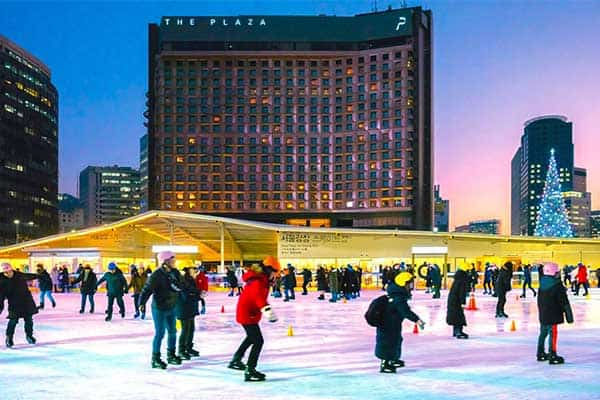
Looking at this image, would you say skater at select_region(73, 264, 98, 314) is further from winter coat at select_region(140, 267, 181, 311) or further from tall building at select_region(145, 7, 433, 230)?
tall building at select_region(145, 7, 433, 230)

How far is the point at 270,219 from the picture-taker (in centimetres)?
11512

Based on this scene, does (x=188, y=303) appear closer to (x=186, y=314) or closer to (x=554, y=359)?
(x=186, y=314)

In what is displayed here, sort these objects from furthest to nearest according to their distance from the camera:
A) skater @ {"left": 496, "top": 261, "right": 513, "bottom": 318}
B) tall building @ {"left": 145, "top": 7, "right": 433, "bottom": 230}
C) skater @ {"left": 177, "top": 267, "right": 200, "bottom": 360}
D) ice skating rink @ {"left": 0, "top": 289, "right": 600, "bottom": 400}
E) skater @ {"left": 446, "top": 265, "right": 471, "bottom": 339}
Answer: tall building @ {"left": 145, "top": 7, "right": 433, "bottom": 230}, skater @ {"left": 496, "top": 261, "right": 513, "bottom": 318}, skater @ {"left": 446, "top": 265, "right": 471, "bottom": 339}, skater @ {"left": 177, "top": 267, "right": 200, "bottom": 360}, ice skating rink @ {"left": 0, "top": 289, "right": 600, "bottom": 400}

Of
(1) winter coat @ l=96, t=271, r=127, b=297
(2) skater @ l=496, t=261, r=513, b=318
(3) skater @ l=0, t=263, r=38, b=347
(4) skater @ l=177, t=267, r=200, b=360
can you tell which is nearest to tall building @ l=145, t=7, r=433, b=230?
(2) skater @ l=496, t=261, r=513, b=318

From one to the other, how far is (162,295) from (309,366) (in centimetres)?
225

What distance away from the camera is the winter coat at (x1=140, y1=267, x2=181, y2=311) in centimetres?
940

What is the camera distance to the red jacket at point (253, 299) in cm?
848

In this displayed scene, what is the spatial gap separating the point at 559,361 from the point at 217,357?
16.2ft

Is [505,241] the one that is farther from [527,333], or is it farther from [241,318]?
[241,318]

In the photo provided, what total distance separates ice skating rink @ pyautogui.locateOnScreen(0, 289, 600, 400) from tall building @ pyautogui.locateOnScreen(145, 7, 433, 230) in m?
97.8

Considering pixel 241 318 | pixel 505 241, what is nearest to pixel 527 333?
pixel 241 318

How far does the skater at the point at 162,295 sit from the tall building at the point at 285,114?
4050 inches

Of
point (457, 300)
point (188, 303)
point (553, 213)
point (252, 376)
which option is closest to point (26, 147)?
point (553, 213)

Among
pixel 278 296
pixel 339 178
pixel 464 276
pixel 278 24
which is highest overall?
pixel 278 24
